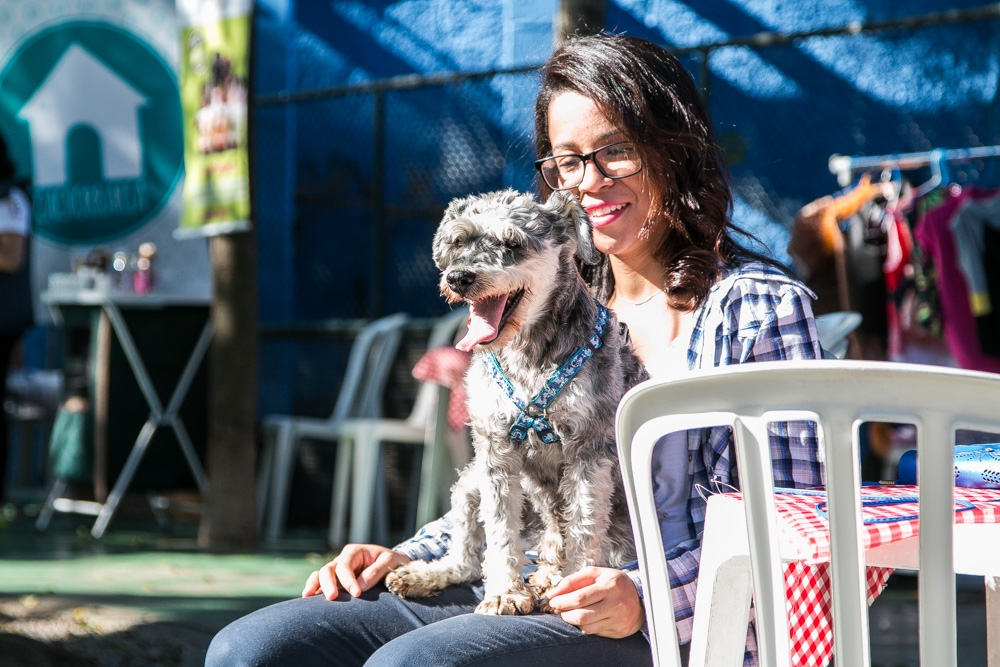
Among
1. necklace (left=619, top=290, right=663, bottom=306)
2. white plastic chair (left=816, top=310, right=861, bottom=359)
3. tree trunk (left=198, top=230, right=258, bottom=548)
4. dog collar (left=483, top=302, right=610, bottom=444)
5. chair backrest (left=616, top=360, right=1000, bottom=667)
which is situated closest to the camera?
chair backrest (left=616, top=360, right=1000, bottom=667)

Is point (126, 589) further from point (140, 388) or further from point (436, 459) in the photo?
point (140, 388)

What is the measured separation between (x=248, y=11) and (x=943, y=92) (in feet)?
14.6

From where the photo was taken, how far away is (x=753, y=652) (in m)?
2.00

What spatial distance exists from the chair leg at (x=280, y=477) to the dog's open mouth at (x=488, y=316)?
531cm

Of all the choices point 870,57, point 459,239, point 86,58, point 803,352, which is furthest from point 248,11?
point 803,352

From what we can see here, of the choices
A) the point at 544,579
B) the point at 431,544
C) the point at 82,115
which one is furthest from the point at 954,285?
the point at 82,115

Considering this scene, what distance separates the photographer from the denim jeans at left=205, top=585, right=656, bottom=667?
1.93 metres

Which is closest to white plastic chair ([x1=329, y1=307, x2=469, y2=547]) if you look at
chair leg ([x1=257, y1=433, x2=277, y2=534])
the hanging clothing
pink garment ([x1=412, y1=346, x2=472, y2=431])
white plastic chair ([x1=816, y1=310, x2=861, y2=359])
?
pink garment ([x1=412, y1=346, x2=472, y2=431])

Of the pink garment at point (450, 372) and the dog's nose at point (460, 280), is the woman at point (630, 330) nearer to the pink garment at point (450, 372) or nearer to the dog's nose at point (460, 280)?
the dog's nose at point (460, 280)

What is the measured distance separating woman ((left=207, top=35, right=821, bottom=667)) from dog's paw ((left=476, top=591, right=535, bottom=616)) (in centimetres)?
5

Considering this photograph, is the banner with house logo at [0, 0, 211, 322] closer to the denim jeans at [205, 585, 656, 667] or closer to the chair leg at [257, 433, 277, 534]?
the chair leg at [257, 433, 277, 534]

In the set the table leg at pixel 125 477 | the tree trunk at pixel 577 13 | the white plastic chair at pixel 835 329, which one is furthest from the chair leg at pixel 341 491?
the white plastic chair at pixel 835 329

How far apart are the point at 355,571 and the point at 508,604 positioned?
1.40 feet

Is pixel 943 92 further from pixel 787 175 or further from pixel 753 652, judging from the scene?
pixel 753 652
